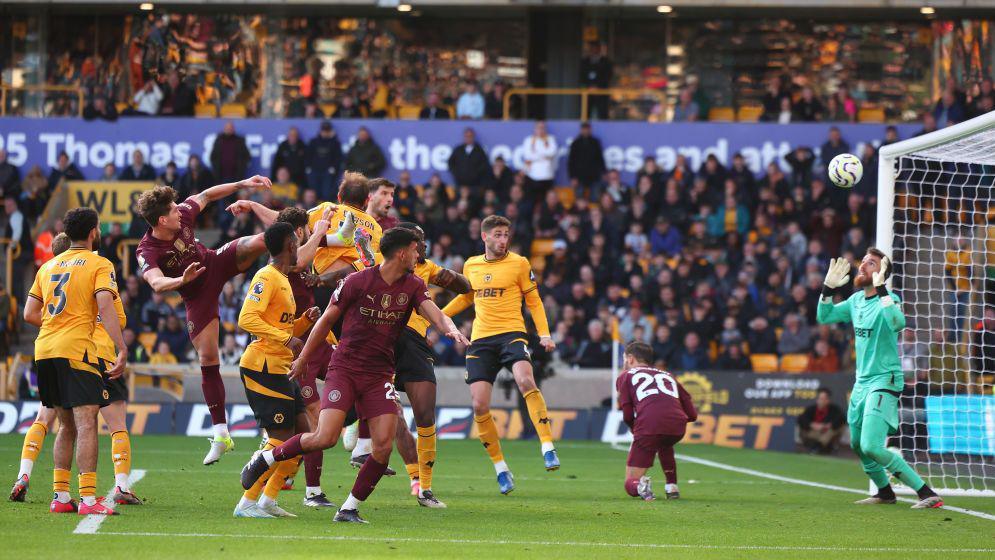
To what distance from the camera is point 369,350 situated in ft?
31.3

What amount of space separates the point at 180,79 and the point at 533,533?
71.8 ft

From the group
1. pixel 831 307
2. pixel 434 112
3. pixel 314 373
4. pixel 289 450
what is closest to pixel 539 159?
pixel 434 112

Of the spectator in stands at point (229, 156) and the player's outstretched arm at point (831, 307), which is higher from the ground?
the spectator in stands at point (229, 156)

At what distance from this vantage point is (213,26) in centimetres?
3066

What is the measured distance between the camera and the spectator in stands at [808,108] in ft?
92.1

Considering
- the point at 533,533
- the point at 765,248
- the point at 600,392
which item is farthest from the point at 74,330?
the point at 765,248

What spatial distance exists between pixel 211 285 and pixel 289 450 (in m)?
2.35

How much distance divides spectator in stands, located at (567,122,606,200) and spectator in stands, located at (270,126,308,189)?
5.31 metres

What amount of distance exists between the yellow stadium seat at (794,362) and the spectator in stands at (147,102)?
14.0 metres

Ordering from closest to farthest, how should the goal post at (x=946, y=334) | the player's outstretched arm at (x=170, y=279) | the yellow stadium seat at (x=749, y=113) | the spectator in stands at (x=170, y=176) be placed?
1. the player's outstretched arm at (x=170, y=279)
2. the goal post at (x=946, y=334)
3. the spectator in stands at (x=170, y=176)
4. the yellow stadium seat at (x=749, y=113)

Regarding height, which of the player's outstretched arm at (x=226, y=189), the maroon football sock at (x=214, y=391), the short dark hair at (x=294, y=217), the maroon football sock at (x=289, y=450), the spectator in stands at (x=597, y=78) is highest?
the spectator in stands at (x=597, y=78)

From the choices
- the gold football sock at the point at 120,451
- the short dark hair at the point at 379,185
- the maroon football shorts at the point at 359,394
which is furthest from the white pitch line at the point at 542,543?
the short dark hair at the point at 379,185

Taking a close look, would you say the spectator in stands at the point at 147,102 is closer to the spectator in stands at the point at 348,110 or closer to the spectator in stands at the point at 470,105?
the spectator in stands at the point at 348,110

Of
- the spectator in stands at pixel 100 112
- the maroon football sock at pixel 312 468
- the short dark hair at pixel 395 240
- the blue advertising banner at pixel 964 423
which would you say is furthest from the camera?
the spectator in stands at pixel 100 112
